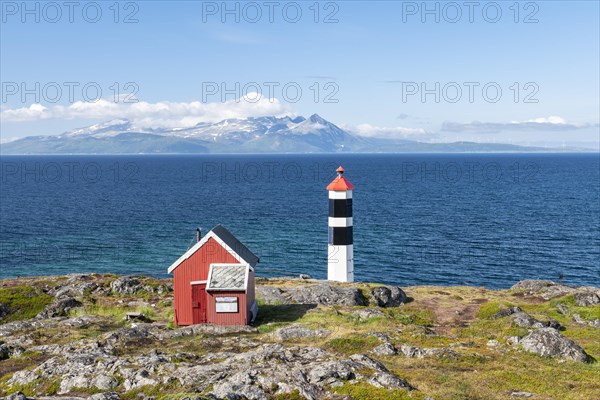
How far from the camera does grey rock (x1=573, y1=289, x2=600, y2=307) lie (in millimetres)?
41419

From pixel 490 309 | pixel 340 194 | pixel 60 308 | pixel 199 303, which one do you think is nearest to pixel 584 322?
pixel 490 309

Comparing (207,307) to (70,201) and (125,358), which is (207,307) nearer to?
(125,358)

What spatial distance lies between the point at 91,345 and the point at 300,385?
1311 cm

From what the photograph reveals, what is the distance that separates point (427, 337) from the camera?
2973cm

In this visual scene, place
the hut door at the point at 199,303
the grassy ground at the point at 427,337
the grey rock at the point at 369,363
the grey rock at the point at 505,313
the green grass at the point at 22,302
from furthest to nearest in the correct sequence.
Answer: the green grass at the point at 22,302
the grey rock at the point at 505,313
the hut door at the point at 199,303
the grey rock at the point at 369,363
the grassy ground at the point at 427,337

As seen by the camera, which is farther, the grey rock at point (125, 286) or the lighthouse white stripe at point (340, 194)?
the grey rock at point (125, 286)

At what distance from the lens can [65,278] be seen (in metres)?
50.0

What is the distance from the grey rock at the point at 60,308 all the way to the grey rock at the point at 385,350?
2477 cm

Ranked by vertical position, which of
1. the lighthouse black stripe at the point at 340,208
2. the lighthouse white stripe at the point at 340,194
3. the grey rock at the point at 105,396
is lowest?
the grey rock at the point at 105,396

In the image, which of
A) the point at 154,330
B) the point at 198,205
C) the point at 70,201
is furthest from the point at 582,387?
the point at 70,201

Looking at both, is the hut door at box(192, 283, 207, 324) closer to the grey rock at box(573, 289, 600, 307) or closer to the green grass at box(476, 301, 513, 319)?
the green grass at box(476, 301, 513, 319)

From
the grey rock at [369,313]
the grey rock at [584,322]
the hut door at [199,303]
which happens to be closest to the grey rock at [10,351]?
the hut door at [199,303]

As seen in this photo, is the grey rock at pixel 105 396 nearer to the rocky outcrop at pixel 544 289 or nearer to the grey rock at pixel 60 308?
the grey rock at pixel 60 308

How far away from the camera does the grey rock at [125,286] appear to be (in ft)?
148
